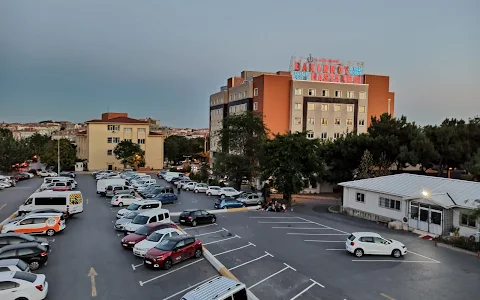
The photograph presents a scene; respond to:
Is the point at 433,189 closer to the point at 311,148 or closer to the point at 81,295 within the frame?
the point at 311,148

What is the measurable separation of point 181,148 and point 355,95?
6608cm

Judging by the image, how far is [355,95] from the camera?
71.2 meters

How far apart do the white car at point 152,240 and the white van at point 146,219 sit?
401cm

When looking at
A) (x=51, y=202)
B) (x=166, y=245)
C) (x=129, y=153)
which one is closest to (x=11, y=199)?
(x=51, y=202)

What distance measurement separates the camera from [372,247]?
2180 cm

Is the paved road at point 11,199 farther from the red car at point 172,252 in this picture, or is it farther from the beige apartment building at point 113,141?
the beige apartment building at point 113,141

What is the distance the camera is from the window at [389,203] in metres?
32.2

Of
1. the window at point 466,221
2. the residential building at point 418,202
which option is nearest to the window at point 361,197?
the residential building at point 418,202

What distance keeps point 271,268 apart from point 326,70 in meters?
57.1

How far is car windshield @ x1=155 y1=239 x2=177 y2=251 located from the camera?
19.4 metres

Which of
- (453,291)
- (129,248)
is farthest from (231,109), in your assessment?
(453,291)

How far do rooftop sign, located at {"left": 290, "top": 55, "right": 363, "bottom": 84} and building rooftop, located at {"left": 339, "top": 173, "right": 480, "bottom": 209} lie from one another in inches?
1395

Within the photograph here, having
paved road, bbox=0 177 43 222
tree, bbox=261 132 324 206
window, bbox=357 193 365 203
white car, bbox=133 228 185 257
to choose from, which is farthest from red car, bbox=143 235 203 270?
tree, bbox=261 132 324 206

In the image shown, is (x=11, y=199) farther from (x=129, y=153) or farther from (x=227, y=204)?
(x=129, y=153)
